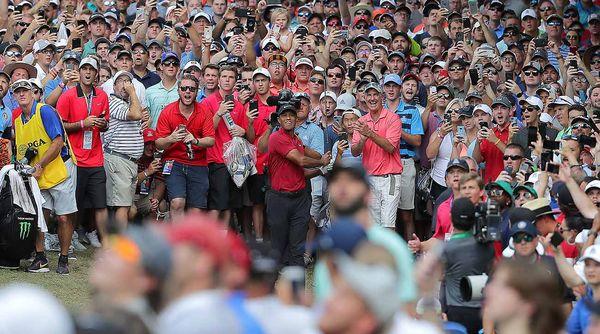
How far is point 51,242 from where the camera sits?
45.2 feet

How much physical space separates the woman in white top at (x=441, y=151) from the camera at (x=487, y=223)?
4566mm

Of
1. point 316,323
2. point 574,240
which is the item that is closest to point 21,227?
point 574,240

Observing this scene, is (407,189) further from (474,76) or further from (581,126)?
(581,126)

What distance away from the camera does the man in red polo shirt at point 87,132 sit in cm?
1305

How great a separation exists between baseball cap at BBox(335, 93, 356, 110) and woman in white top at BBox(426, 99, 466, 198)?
1226 mm

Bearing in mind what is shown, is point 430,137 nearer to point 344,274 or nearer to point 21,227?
point 21,227

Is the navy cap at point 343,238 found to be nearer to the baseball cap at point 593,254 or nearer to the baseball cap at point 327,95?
the baseball cap at point 593,254

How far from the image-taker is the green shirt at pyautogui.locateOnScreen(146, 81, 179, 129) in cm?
1403

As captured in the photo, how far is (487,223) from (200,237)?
4755 mm

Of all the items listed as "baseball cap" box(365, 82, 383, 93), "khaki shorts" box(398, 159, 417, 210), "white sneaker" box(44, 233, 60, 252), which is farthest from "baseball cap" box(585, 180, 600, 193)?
"white sneaker" box(44, 233, 60, 252)

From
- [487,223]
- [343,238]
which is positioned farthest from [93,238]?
[343,238]

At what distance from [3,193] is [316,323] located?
27.9 feet

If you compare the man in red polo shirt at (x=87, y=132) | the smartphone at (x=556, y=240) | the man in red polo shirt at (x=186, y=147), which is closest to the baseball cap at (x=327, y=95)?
the man in red polo shirt at (x=186, y=147)

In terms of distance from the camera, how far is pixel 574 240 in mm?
9883
